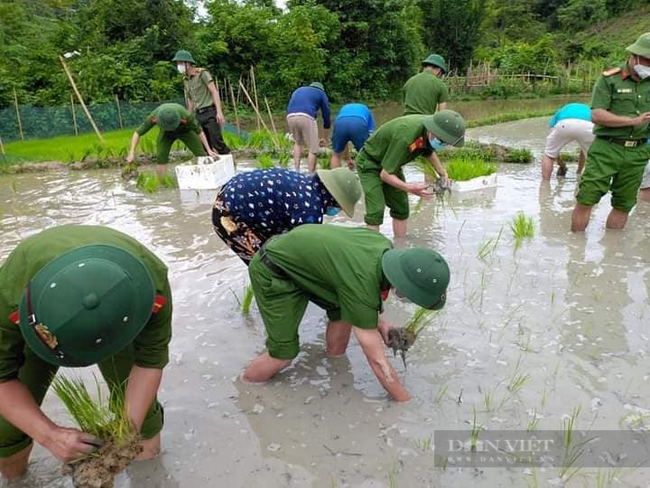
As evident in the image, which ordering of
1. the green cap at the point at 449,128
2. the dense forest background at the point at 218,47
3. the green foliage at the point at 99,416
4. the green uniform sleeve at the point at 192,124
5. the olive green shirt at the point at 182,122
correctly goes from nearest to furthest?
the green foliage at the point at 99,416
the green cap at the point at 449,128
the olive green shirt at the point at 182,122
the green uniform sleeve at the point at 192,124
the dense forest background at the point at 218,47

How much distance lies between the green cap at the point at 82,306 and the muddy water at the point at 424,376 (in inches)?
37.9

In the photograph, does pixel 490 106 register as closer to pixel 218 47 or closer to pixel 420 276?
pixel 218 47

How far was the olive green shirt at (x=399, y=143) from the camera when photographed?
3.91 meters

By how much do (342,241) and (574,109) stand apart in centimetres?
516

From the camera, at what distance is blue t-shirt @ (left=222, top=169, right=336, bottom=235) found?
2.96 m

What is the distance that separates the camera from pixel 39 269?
60.7 inches

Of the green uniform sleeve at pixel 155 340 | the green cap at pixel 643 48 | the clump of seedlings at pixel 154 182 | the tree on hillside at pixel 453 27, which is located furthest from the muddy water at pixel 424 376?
the tree on hillside at pixel 453 27

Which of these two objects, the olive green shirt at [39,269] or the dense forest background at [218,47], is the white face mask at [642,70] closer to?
the olive green shirt at [39,269]

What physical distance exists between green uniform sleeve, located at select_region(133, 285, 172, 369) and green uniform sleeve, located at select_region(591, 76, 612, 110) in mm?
4038

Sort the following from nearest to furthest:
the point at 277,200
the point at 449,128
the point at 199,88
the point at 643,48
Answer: the point at 277,200, the point at 449,128, the point at 643,48, the point at 199,88

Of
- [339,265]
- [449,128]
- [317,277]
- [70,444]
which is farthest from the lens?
[449,128]

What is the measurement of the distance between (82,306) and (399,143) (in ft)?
9.87

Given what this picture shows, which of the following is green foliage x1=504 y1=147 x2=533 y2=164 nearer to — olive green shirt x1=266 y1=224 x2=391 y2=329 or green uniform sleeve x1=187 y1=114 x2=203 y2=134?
green uniform sleeve x1=187 y1=114 x2=203 y2=134

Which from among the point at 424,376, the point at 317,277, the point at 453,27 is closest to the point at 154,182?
the point at 317,277
